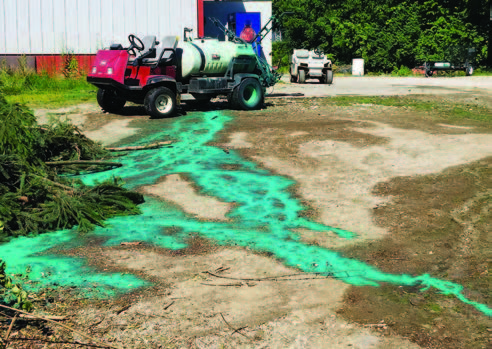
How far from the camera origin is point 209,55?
14.1m

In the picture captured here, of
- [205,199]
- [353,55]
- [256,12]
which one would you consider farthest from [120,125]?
[353,55]

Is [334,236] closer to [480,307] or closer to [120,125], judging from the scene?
[480,307]

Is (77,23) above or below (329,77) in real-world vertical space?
above

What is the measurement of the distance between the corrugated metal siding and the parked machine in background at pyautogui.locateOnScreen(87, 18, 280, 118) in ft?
23.6

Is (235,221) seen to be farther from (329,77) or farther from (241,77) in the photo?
(329,77)

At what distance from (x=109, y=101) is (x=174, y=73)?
173cm

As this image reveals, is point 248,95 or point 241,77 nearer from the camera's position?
point 241,77

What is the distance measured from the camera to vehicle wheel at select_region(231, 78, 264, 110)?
47.6ft

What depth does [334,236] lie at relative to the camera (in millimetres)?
6102

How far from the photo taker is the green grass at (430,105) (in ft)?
45.2

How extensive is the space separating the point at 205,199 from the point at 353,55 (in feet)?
97.1

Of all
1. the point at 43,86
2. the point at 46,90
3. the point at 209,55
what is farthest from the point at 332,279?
the point at 43,86

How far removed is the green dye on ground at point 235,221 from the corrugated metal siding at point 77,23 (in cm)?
1206

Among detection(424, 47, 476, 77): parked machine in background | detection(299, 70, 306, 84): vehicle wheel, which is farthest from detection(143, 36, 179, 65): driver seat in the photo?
detection(424, 47, 476, 77): parked machine in background
